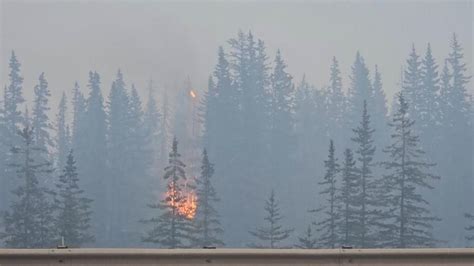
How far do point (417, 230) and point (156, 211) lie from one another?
1.28m

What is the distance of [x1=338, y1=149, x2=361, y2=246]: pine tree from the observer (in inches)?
86.3

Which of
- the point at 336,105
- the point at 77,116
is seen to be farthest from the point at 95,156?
the point at 336,105

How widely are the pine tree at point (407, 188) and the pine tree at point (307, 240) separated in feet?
1.18

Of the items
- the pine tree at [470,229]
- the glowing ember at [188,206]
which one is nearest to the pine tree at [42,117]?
the glowing ember at [188,206]

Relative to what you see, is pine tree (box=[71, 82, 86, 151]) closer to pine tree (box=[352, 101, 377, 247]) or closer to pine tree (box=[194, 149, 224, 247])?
pine tree (box=[194, 149, 224, 247])

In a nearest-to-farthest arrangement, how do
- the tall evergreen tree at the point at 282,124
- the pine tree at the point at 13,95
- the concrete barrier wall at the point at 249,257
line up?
the concrete barrier wall at the point at 249,257, the pine tree at the point at 13,95, the tall evergreen tree at the point at 282,124

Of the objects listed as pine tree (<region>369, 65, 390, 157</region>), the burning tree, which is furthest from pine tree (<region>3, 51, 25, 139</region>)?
pine tree (<region>369, 65, 390, 157</region>)

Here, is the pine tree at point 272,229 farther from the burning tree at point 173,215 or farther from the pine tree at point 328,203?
the burning tree at point 173,215

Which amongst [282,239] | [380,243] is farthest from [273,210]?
[380,243]

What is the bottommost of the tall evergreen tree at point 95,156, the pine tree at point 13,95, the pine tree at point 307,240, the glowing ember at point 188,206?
the pine tree at point 307,240

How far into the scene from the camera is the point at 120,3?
2197 millimetres

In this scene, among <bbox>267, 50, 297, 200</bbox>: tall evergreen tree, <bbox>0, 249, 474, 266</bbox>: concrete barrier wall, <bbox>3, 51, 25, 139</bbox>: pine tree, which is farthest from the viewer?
<bbox>267, 50, 297, 200</bbox>: tall evergreen tree

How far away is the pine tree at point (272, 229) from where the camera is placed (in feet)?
7.11

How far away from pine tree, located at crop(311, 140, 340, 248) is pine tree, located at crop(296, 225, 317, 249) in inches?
1.4
